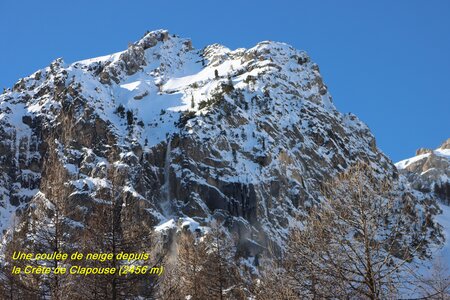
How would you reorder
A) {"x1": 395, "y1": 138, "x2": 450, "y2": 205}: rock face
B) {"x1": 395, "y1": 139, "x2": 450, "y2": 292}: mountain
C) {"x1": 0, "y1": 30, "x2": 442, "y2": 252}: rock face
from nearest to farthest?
1. {"x1": 0, "y1": 30, "x2": 442, "y2": 252}: rock face
2. {"x1": 395, "y1": 139, "x2": 450, "y2": 292}: mountain
3. {"x1": 395, "y1": 138, "x2": 450, "y2": 205}: rock face

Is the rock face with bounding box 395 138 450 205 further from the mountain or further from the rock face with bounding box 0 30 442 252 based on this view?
the rock face with bounding box 0 30 442 252

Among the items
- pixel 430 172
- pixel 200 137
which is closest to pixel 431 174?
pixel 430 172

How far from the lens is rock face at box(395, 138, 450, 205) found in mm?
169500

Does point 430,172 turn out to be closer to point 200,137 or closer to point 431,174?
point 431,174

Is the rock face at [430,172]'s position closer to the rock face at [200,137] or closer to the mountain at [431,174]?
the mountain at [431,174]

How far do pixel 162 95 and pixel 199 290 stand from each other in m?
120

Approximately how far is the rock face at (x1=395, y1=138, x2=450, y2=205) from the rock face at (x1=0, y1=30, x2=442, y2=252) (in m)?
23.7

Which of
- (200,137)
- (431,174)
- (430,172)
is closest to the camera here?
(200,137)

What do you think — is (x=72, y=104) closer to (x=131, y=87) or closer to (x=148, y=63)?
(x=131, y=87)

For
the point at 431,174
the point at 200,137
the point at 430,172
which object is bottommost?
the point at 200,137

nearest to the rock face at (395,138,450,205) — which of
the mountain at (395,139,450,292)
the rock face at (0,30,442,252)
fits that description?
the mountain at (395,139,450,292)

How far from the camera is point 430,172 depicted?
176m

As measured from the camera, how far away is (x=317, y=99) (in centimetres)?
15125

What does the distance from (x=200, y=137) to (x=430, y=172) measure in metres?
95.1
